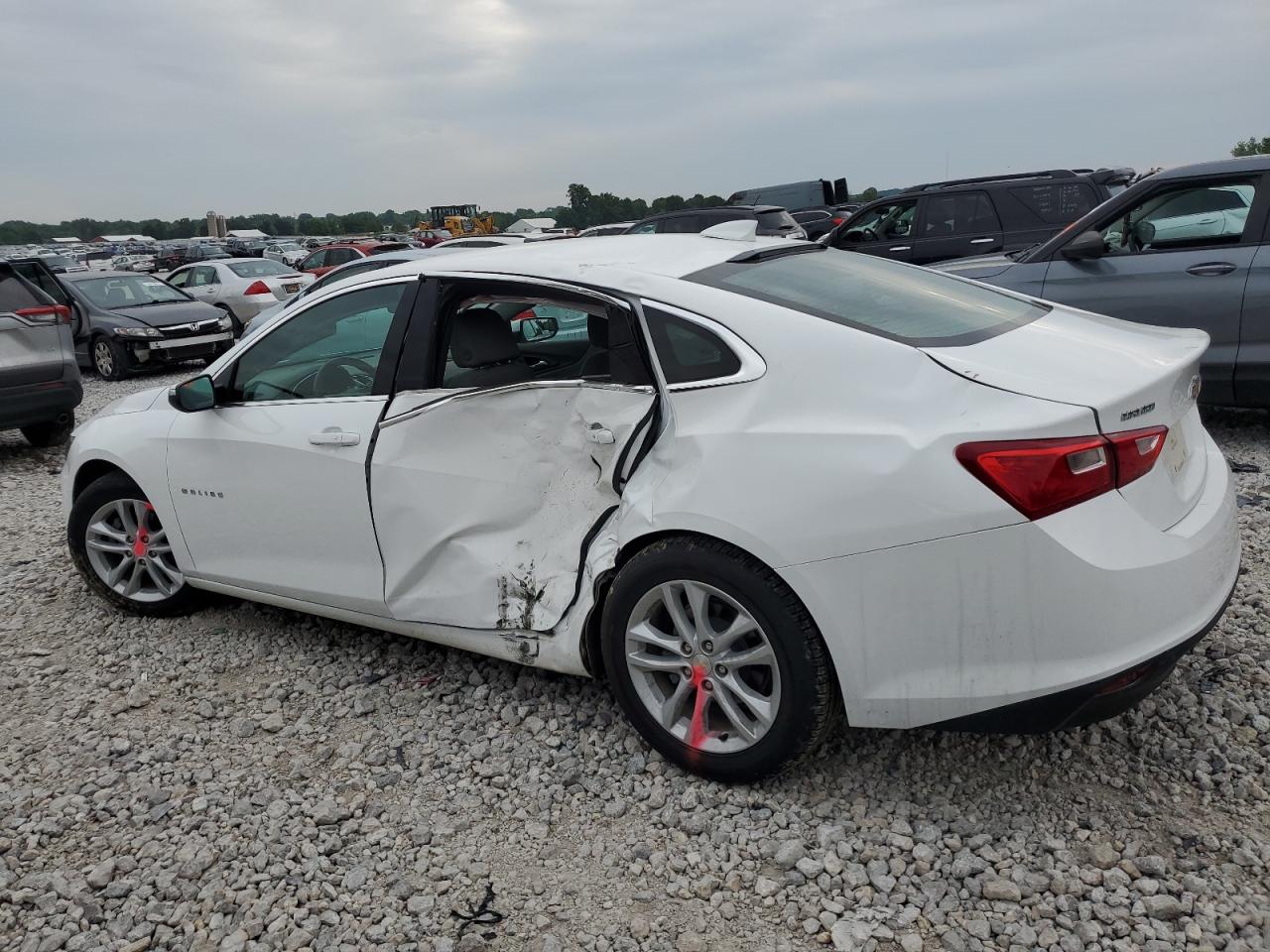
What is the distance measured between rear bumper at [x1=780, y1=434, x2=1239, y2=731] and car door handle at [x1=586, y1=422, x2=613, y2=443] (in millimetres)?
754

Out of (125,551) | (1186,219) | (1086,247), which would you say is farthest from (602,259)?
(1186,219)

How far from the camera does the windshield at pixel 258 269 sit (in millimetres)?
16797

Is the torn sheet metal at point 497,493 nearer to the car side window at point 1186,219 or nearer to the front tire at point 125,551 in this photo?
the front tire at point 125,551

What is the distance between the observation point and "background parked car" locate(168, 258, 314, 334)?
52.9 ft

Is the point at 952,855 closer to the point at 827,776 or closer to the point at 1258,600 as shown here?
the point at 827,776

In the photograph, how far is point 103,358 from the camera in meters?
13.2

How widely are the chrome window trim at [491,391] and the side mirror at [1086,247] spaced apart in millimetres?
4486

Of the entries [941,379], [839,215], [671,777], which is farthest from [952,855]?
[839,215]

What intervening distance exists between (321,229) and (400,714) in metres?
105

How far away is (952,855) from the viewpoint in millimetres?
2648

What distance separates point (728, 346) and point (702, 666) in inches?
36.0

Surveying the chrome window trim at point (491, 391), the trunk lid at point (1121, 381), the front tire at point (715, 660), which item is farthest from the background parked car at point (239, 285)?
the trunk lid at point (1121, 381)

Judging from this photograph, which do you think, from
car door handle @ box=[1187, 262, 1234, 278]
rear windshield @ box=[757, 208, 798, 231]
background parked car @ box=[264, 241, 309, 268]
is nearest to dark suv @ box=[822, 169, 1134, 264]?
rear windshield @ box=[757, 208, 798, 231]

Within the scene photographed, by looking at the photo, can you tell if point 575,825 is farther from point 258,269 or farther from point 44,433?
point 258,269
